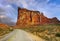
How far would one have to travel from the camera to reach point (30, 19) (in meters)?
25.0

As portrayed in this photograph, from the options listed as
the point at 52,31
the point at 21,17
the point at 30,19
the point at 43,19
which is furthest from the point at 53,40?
the point at 21,17

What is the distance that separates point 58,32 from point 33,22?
3840 mm

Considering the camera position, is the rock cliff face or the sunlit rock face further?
the sunlit rock face

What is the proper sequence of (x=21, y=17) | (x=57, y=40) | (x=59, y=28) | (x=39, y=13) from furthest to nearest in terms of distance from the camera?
(x=21, y=17) < (x=39, y=13) < (x=59, y=28) < (x=57, y=40)

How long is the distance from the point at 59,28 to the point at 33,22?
3.93 meters

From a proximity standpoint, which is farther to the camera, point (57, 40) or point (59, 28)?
point (59, 28)

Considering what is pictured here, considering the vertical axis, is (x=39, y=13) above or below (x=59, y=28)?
above

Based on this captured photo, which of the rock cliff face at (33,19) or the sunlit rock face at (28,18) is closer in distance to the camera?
the rock cliff face at (33,19)

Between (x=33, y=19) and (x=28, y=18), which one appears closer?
(x=33, y=19)

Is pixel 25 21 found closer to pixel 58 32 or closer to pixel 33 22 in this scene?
pixel 33 22

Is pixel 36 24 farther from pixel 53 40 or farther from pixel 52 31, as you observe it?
pixel 53 40

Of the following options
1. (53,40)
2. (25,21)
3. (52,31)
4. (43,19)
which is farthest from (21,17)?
(53,40)

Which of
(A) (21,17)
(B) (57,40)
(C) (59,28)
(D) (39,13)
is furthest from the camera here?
(A) (21,17)

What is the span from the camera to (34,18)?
25.3 m
